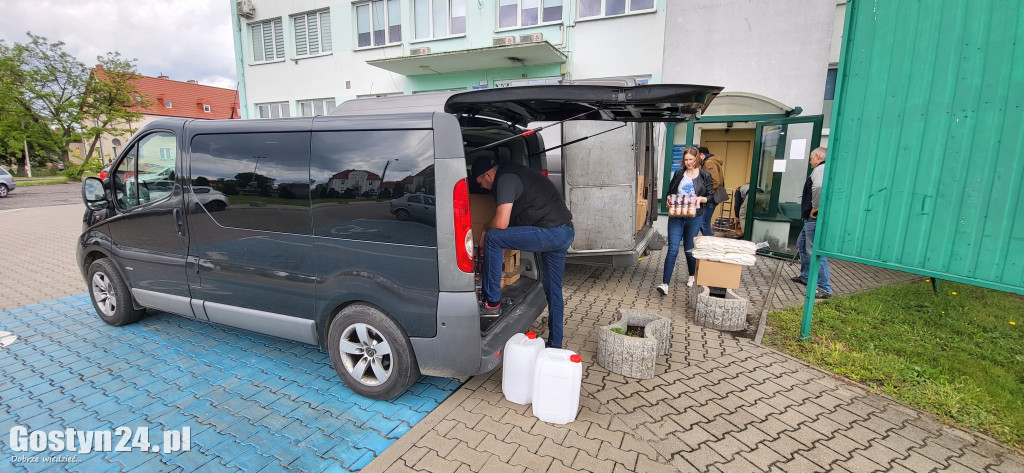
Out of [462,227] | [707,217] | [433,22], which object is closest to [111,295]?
[462,227]

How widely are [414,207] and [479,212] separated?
1.28 meters

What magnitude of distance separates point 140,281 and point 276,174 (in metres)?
2.09

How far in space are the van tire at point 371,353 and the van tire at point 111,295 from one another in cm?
260

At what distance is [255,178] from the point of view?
3.15 m

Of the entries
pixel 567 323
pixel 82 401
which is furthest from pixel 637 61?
pixel 82 401

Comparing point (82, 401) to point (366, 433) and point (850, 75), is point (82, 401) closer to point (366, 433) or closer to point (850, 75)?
point (366, 433)

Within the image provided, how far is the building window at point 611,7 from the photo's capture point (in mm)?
10570

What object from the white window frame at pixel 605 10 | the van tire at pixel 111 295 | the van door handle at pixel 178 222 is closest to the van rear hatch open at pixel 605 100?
the van door handle at pixel 178 222

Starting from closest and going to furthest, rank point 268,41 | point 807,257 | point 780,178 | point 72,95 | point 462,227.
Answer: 1. point 462,227
2. point 807,257
3. point 780,178
4. point 268,41
5. point 72,95

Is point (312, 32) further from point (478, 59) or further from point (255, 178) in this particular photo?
point (255, 178)

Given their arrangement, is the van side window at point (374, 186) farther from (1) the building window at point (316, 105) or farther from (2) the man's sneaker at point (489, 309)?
(1) the building window at point (316, 105)

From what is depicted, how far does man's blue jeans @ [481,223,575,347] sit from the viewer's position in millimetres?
3277

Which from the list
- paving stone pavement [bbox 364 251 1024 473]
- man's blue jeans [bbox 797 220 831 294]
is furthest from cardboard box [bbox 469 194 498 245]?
man's blue jeans [bbox 797 220 831 294]

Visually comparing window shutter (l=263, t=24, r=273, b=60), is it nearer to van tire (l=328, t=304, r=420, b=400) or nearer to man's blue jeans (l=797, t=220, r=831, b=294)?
van tire (l=328, t=304, r=420, b=400)
